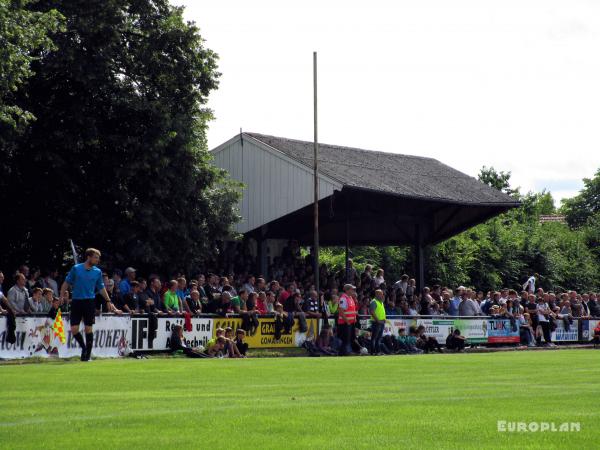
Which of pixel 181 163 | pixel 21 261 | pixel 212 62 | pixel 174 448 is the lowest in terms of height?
pixel 174 448

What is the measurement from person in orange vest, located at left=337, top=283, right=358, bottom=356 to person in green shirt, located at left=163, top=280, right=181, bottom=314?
4637mm

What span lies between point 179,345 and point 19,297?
4291 millimetres

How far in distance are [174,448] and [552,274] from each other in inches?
2550

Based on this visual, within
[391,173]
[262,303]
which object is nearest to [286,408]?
[262,303]

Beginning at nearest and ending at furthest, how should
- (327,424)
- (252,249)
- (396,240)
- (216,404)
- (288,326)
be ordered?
1. (327,424)
2. (216,404)
3. (288,326)
4. (252,249)
5. (396,240)

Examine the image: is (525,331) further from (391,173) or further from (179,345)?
(179,345)

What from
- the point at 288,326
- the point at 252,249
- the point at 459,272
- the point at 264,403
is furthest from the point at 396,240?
the point at 264,403

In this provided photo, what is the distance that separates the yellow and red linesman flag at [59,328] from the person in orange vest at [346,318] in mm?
8289

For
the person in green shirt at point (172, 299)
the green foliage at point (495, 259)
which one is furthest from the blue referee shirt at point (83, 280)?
the green foliage at point (495, 259)

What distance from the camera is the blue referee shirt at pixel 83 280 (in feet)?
58.3

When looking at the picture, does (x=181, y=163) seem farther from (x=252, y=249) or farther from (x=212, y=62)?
(x=252, y=249)

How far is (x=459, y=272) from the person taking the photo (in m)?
66.1

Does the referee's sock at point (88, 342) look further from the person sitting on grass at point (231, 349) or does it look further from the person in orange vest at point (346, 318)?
the person in orange vest at point (346, 318)

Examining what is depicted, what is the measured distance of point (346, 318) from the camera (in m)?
28.2
